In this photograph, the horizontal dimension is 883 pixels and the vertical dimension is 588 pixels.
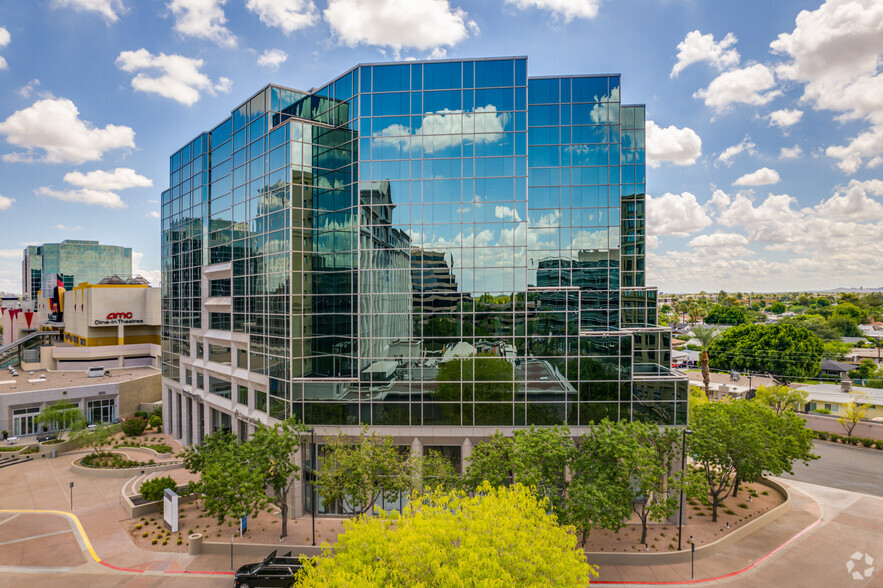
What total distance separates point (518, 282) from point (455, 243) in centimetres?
569

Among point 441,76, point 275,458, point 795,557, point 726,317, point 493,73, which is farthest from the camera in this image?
point 726,317

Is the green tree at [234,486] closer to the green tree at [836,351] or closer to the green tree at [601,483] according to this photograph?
the green tree at [601,483]

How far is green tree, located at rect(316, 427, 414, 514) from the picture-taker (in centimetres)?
2892

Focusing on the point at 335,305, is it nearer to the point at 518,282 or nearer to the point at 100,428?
the point at 518,282

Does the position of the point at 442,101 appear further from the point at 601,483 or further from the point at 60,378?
the point at 60,378

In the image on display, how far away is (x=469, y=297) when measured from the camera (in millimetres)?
33844

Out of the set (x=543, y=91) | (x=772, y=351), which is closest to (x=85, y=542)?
(x=543, y=91)

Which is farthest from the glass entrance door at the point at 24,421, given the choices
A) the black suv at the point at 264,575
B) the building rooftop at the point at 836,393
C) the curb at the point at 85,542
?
the building rooftop at the point at 836,393

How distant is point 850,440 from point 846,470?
37.8 ft

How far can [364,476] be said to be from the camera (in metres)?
28.8

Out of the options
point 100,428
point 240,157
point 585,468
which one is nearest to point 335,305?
point 240,157

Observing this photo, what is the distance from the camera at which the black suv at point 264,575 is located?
986 inches

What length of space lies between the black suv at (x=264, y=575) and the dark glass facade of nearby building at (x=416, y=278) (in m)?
10.3

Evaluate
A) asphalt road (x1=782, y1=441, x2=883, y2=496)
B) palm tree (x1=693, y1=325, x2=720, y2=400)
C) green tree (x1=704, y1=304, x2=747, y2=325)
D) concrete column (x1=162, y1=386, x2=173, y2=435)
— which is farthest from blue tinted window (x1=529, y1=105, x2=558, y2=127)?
green tree (x1=704, y1=304, x2=747, y2=325)
